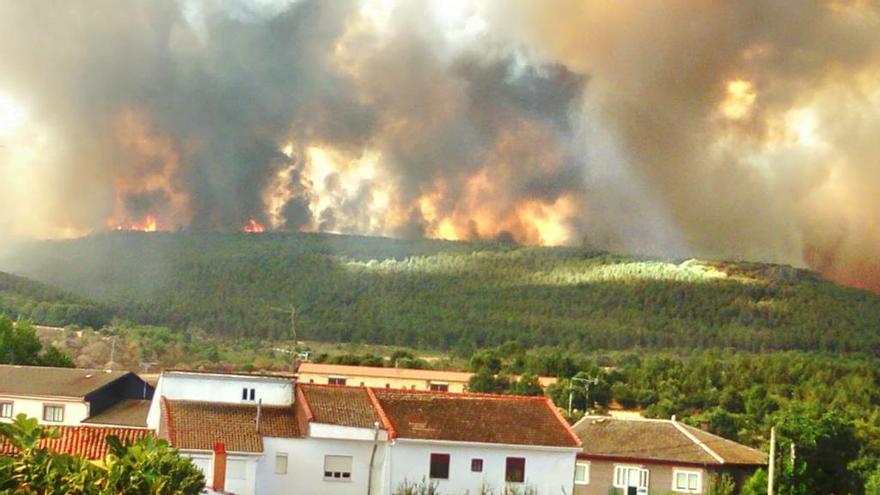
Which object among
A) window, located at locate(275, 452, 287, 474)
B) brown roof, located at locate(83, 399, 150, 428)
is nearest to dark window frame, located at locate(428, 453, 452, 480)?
window, located at locate(275, 452, 287, 474)

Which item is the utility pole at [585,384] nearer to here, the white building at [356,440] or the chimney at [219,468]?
the white building at [356,440]

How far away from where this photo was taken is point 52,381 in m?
66.5

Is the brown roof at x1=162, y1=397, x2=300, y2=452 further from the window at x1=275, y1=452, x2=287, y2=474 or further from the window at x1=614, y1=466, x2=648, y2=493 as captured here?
the window at x1=614, y1=466, x2=648, y2=493

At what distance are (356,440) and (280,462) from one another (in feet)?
7.91

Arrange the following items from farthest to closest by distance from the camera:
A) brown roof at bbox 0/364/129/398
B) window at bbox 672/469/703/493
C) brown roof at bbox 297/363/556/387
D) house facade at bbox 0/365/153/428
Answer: brown roof at bbox 297/363/556/387, brown roof at bbox 0/364/129/398, house facade at bbox 0/365/153/428, window at bbox 672/469/703/493

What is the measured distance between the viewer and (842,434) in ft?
179

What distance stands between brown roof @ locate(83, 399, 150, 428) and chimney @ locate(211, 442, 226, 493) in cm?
1712

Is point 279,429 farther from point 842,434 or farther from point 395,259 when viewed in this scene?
point 395,259

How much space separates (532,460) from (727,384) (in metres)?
54.7

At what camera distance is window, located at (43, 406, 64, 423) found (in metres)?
63.5

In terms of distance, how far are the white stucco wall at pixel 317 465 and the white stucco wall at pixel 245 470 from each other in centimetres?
102

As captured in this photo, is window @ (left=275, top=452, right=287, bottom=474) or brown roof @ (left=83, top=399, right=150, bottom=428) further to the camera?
brown roof @ (left=83, top=399, right=150, bottom=428)

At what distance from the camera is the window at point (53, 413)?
6347 centimetres

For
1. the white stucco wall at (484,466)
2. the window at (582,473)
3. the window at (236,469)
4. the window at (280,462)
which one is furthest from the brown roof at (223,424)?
the window at (582,473)
